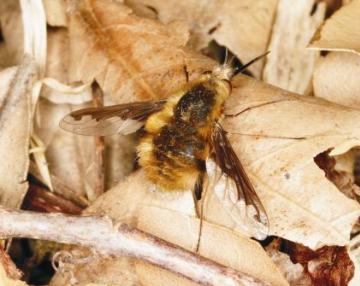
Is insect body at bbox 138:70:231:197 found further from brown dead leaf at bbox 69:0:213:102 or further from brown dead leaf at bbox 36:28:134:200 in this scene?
brown dead leaf at bbox 36:28:134:200

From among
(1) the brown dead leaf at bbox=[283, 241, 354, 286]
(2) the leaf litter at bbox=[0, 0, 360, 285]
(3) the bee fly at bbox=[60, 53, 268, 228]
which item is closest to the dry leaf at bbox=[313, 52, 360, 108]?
(2) the leaf litter at bbox=[0, 0, 360, 285]

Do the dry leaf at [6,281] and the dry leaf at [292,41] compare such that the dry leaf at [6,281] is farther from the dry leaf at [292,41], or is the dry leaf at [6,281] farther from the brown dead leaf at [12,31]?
the dry leaf at [292,41]

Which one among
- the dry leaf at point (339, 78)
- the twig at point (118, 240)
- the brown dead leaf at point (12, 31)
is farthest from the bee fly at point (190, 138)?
the brown dead leaf at point (12, 31)

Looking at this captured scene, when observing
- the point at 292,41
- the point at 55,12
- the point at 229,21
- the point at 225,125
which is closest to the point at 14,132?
the point at 55,12

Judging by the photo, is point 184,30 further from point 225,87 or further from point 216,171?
point 216,171

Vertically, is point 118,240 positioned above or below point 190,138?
below

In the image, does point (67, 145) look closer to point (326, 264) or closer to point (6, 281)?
point (6, 281)

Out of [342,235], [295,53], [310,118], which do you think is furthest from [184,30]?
[342,235]

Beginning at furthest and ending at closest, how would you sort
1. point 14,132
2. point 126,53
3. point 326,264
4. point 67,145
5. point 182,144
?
point 67,145
point 126,53
point 14,132
point 182,144
point 326,264
